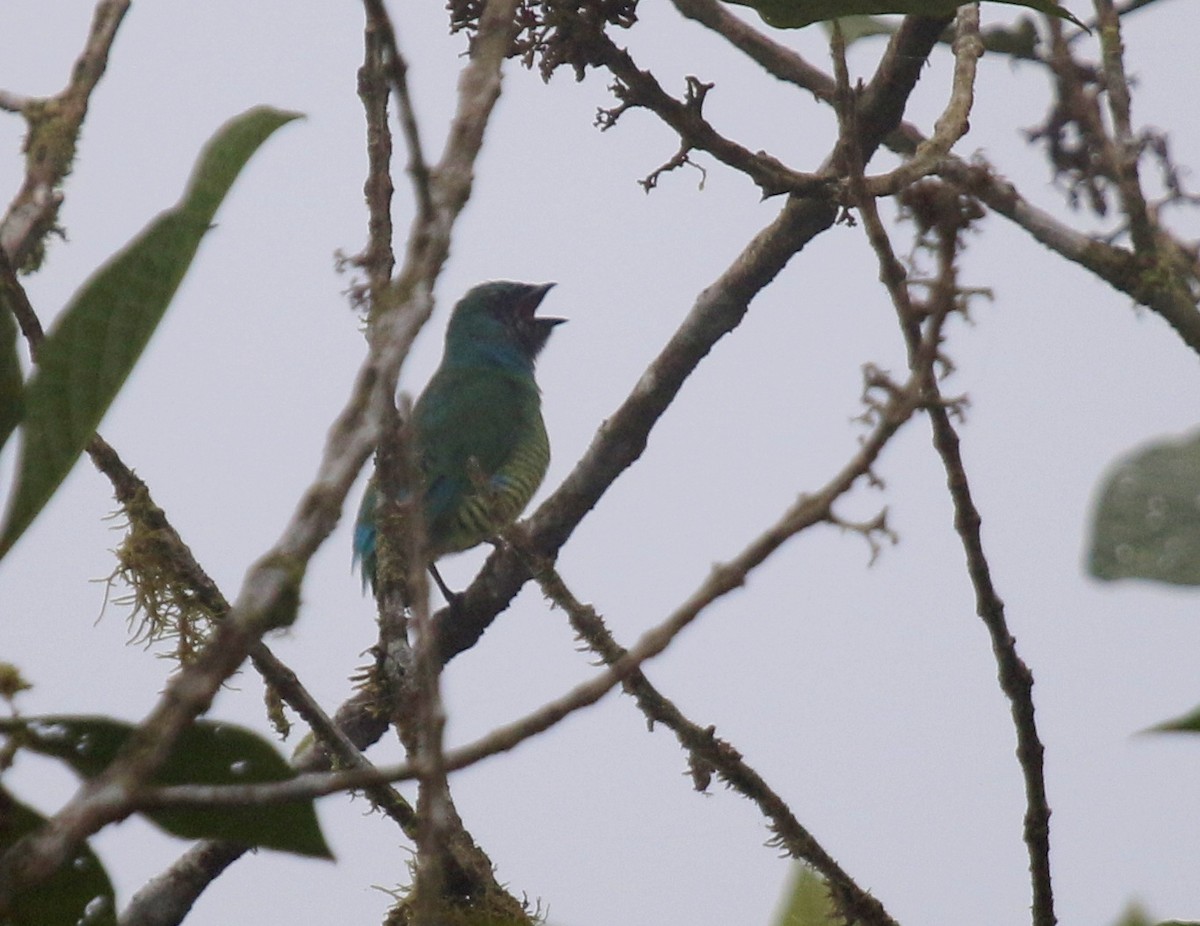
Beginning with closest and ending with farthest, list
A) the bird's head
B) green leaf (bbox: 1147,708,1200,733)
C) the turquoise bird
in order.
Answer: green leaf (bbox: 1147,708,1200,733) < the turquoise bird < the bird's head

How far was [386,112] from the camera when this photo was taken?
1.83 m

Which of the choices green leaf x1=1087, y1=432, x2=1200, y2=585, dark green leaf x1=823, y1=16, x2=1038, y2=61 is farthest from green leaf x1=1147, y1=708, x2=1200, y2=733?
dark green leaf x1=823, y1=16, x2=1038, y2=61

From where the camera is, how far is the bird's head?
8250mm

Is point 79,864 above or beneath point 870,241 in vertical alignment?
beneath

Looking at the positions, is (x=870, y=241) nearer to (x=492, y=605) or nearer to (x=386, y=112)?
(x=386, y=112)

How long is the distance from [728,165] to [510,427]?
4.85 metres

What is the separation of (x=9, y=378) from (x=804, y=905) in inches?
50.5

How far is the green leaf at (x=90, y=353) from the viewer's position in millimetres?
1184

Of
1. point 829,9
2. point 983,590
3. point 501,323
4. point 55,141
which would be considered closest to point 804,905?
point 983,590

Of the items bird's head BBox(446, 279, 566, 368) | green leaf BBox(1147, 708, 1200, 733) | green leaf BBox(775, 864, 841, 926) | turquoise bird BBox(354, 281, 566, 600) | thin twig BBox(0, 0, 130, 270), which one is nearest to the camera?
green leaf BBox(1147, 708, 1200, 733)

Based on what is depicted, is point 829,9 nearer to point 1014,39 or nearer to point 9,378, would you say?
point 9,378

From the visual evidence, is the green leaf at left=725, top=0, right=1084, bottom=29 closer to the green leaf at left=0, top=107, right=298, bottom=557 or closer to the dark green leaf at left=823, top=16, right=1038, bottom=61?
the green leaf at left=0, top=107, right=298, bottom=557

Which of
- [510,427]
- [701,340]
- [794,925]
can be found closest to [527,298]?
[510,427]

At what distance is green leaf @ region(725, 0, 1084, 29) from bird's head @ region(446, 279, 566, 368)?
6.43 m
